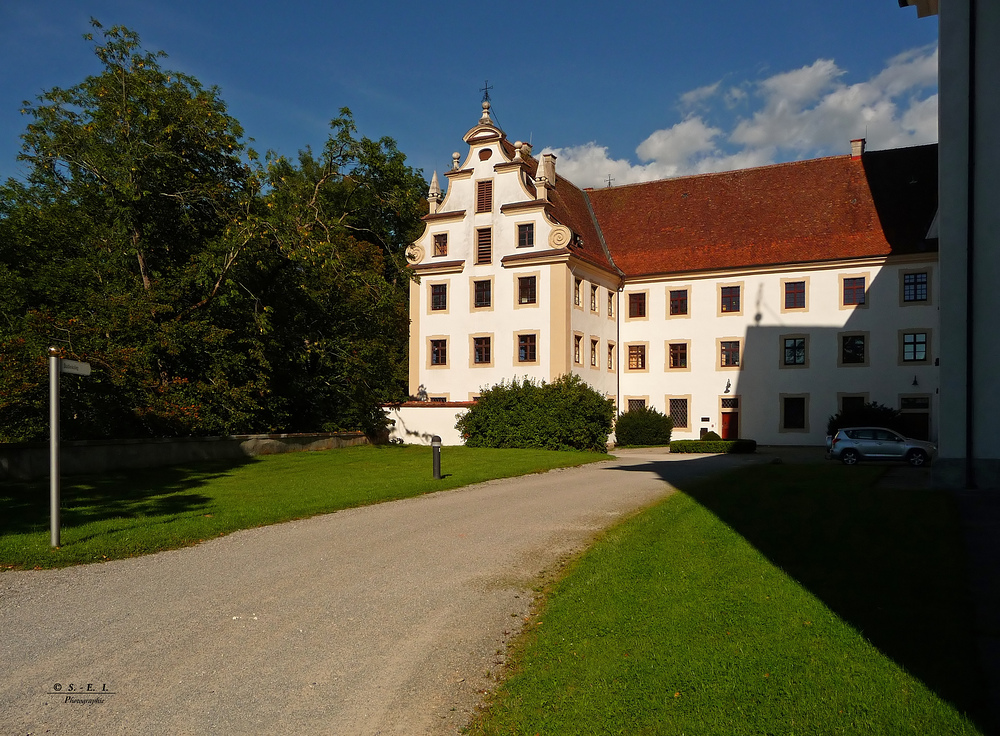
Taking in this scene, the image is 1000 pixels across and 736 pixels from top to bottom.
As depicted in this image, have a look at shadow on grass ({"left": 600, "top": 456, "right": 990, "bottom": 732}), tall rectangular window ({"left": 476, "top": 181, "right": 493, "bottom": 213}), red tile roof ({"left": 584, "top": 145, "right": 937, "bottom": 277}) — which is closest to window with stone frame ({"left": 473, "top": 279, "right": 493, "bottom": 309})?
tall rectangular window ({"left": 476, "top": 181, "right": 493, "bottom": 213})

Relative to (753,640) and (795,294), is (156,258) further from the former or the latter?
(795,294)

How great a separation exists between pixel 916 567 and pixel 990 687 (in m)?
3.65

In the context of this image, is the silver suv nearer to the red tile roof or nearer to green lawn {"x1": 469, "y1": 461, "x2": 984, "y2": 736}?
the red tile roof

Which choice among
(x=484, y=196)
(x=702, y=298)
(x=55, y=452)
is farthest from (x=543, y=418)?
(x=55, y=452)

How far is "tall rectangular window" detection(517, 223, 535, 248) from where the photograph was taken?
38.9 m

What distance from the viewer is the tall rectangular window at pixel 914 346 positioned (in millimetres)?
36969

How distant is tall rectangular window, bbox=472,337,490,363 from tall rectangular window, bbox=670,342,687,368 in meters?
9.82

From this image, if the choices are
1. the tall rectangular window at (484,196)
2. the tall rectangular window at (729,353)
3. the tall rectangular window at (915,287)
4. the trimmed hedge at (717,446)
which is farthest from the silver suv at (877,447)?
the tall rectangular window at (484,196)

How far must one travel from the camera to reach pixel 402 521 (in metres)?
12.4

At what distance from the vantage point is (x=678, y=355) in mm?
42062

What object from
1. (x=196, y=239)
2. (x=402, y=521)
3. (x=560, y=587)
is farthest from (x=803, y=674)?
(x=196, y=239)

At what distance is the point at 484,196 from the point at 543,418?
13644 millimetres

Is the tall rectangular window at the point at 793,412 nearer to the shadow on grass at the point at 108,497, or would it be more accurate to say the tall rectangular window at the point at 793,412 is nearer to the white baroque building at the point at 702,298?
the white baroque building at the point at 702,298

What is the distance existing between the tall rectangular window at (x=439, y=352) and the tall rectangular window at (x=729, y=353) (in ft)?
45.7
